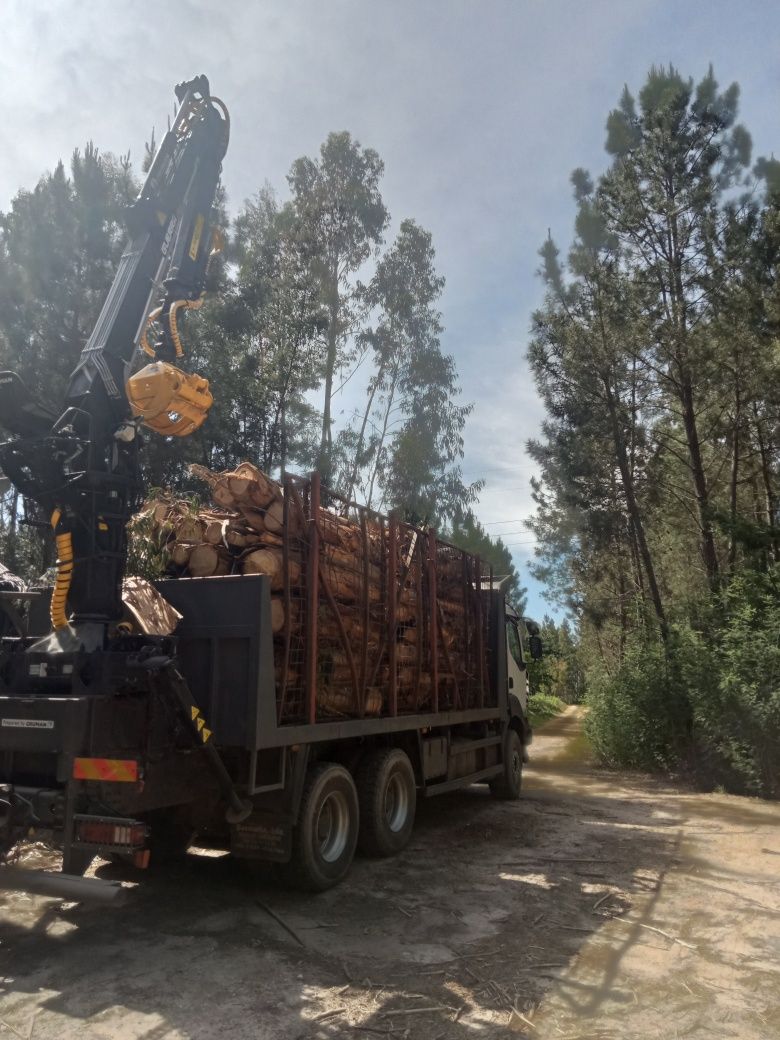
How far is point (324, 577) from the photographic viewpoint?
633cm

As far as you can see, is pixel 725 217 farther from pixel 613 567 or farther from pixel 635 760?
pixel 613 567

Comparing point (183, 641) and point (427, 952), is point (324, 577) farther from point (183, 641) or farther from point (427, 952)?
point (427, 952)

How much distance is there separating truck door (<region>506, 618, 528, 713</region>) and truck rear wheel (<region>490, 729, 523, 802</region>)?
2.01 feet

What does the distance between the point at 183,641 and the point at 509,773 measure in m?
6.69

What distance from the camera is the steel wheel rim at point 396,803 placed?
24.5ft

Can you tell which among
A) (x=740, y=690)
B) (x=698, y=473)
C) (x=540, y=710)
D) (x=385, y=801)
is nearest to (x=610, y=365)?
(x=698, y=473)

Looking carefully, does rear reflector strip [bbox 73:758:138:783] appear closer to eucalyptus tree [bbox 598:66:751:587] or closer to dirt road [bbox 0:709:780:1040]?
dirt road [bbox 0:709:780:1040]

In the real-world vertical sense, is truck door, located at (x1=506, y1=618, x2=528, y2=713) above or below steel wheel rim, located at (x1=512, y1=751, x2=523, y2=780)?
above

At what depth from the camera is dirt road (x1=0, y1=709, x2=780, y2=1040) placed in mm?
3949

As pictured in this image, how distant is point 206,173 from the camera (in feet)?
23.4

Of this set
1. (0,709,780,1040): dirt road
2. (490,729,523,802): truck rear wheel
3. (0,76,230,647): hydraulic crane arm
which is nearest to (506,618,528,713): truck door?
(490,729,523,802): truck rear wheel

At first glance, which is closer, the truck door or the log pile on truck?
the log pile on truck

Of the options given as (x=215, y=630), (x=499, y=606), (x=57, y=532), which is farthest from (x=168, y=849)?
(x=499, y=606)

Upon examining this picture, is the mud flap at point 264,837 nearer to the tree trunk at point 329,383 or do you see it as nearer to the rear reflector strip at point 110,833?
the rear reflector strip at point 110,833
